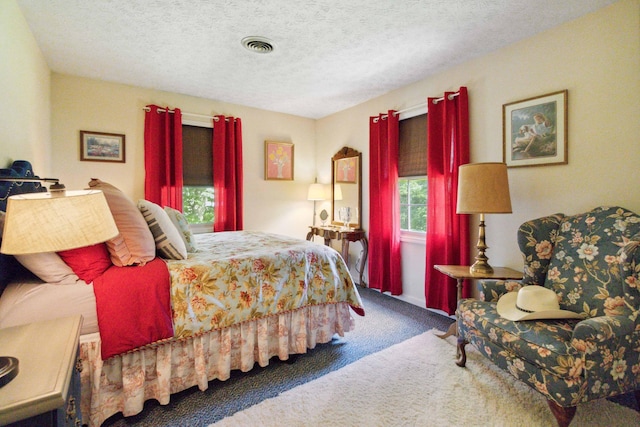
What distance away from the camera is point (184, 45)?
2623 millimetres

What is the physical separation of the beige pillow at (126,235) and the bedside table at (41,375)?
0.52m

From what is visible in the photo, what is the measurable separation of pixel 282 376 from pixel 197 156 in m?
3.03

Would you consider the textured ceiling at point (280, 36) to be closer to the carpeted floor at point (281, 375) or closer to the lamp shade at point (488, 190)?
the lamp shade at point (488, 190)

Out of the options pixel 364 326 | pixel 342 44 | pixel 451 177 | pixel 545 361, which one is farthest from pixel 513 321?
pixel 342 44

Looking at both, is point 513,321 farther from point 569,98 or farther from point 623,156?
point 569,98

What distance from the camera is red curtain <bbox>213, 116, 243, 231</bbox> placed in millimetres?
4035

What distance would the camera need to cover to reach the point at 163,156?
12.1ft

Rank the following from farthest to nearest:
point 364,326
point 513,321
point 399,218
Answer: point 399,218 → point 364,326 → point 513,321

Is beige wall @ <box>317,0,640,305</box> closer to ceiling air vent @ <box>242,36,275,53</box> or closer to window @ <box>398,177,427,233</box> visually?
window @ <box>398,177,427,233</box>

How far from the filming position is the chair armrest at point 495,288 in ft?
7.13

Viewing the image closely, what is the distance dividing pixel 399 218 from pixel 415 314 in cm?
110

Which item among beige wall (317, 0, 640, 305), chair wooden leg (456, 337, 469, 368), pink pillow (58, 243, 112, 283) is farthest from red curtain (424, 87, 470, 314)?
pink pillow (58, 243, 112, 283)

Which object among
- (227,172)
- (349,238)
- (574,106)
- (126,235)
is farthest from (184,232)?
(574,106)

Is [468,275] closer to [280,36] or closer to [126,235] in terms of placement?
[126,235]
